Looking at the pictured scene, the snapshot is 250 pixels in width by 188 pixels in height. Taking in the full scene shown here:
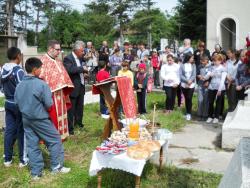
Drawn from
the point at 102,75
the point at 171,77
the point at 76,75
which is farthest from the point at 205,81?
the point at 76,75

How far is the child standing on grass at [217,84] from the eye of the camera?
972 centimetres

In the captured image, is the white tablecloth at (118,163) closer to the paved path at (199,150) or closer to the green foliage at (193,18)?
the paved path at (199,150)

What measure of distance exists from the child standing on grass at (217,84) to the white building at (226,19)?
42.9 feet

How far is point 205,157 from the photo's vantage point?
22.6 feet

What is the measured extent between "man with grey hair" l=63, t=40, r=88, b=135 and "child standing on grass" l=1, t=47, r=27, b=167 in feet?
6.70

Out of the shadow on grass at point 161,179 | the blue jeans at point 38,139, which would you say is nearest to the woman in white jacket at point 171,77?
the shadow on grass at point 161,179

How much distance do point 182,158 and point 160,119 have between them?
9.93ft

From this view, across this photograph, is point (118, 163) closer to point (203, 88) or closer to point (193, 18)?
point (203, 88)

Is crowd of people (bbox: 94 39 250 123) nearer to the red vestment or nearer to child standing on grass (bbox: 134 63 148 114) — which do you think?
child standing on grass (bbox: 134 63 148 114)

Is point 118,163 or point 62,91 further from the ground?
point 62,91

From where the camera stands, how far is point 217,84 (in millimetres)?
9758

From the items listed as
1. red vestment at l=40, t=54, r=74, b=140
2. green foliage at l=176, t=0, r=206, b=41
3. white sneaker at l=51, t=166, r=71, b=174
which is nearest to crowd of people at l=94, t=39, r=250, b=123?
red vestment at l=40, t=54, r=74, b=140

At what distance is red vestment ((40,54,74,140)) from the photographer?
715cm

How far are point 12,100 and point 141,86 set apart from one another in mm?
5081
